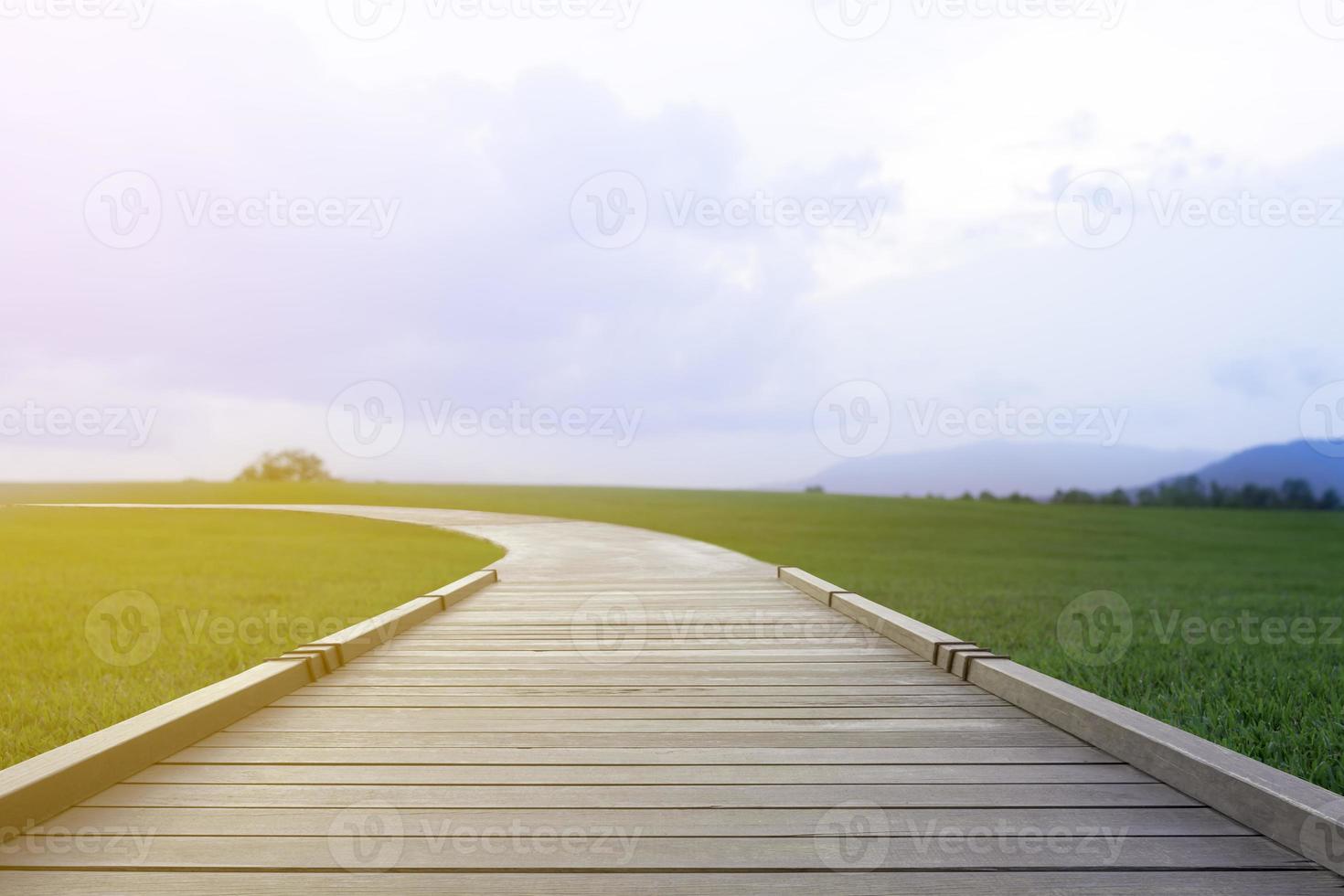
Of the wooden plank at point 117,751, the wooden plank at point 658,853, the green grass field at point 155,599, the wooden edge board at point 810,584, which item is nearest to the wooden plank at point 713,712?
the wooden plank at point 117,751

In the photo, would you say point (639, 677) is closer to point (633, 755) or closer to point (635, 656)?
point (635, 656)

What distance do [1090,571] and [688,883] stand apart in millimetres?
16671

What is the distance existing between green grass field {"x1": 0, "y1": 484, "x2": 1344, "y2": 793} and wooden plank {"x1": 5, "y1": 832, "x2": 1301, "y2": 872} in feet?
7.33

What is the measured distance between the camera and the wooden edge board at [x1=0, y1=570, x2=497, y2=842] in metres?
2.09

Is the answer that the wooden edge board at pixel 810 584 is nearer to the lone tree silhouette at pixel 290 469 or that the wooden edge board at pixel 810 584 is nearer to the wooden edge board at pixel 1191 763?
the wooden edge board at pixel 1191 763

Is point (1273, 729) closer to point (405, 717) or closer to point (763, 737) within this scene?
point (763, 737)

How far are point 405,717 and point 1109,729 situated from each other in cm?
253

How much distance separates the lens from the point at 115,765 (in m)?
2.38

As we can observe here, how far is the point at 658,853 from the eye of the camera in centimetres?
195

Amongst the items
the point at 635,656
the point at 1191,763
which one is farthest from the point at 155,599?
the point at 1191,763

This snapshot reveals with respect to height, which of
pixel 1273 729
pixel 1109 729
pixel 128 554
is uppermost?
pixel 1109 729

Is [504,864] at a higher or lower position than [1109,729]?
lower

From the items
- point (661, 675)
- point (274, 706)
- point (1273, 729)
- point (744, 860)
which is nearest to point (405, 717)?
point (274, 706)

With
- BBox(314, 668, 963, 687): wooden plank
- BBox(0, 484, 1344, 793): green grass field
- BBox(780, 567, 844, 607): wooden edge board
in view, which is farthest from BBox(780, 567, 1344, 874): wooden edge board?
BBox(780, 567, 844, 607): wooden edge board
